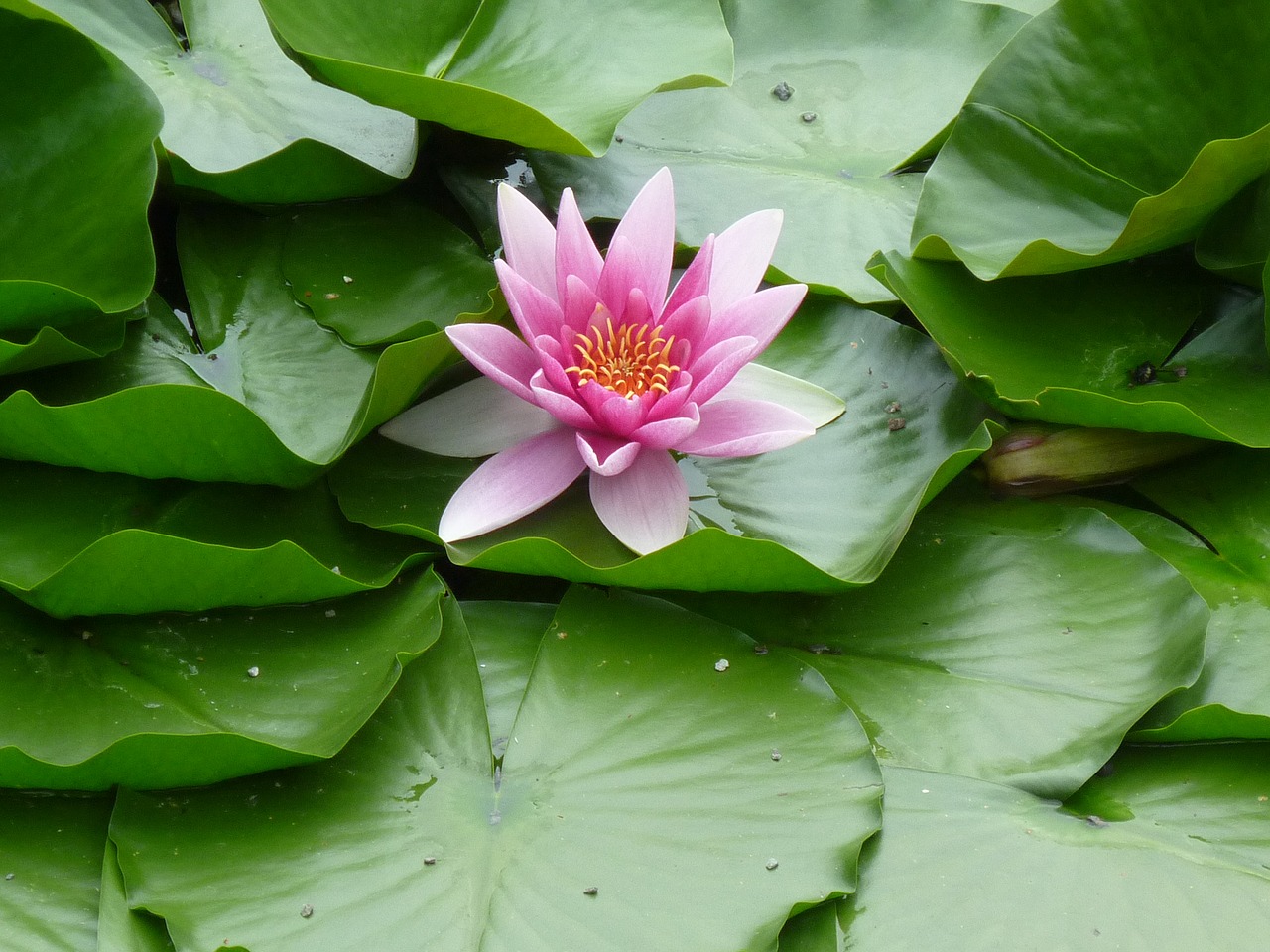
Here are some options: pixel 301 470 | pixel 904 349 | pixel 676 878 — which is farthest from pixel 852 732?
pixel 301 470

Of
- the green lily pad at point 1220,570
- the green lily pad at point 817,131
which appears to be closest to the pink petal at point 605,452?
the green lily pad at point 817,131

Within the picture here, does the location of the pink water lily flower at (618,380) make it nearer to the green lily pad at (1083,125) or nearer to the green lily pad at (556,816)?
the green lily pad at (556,816)

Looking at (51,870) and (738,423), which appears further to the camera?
(738,423)

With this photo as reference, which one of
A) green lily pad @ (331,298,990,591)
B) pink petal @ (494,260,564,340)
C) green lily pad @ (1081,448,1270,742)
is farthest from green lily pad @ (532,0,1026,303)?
green lily pad @ (1081,448,1270,742)

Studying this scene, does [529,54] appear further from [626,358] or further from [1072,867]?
[1072,867]

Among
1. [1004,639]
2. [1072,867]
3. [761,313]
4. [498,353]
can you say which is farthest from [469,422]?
[1072,867]

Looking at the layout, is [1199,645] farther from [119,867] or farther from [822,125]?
[119,867]

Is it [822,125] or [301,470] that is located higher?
[822,125]
